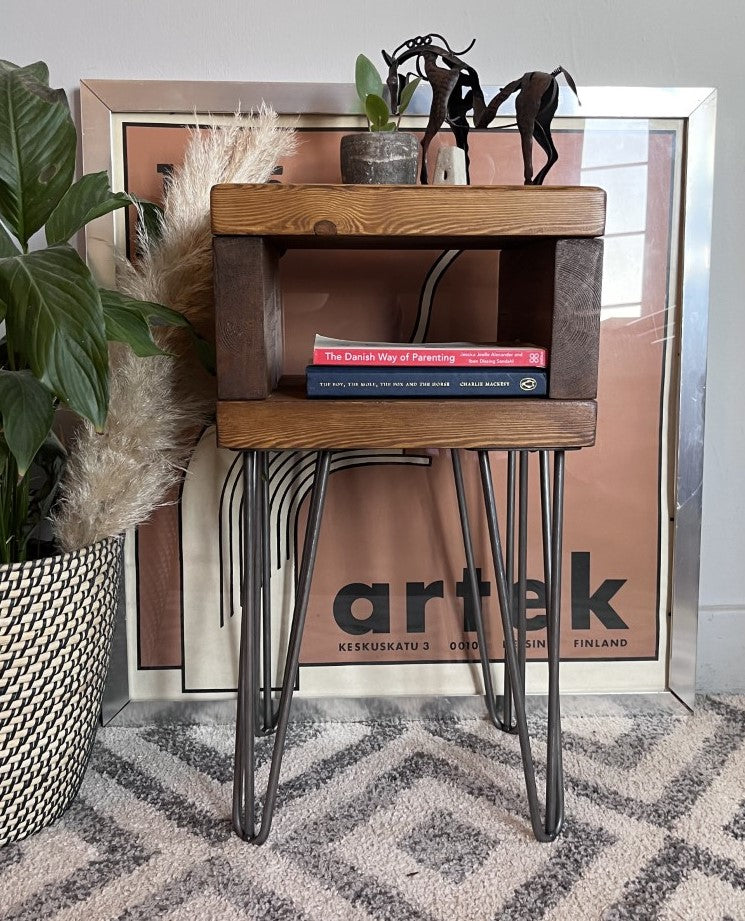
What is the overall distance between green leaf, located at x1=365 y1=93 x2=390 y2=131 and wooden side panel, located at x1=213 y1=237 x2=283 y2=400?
9.7 inches

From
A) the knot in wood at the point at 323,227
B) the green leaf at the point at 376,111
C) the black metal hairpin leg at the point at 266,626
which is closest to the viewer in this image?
the knot in wood at the point at 323,227

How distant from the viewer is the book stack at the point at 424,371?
92 centimetres

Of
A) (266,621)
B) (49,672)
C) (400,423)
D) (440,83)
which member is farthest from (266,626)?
(440,83)

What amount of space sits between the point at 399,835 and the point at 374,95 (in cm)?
94

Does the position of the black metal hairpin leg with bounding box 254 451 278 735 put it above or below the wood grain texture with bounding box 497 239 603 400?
below

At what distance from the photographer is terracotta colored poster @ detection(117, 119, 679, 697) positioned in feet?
4.06

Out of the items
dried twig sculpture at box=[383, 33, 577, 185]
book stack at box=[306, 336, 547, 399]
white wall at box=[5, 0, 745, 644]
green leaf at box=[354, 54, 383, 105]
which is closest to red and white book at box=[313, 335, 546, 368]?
book stack at box=[306, 336, 547, 399]

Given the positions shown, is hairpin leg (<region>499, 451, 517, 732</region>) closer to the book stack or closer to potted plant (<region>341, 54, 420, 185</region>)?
the book stack

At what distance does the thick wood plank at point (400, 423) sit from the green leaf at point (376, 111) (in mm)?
380

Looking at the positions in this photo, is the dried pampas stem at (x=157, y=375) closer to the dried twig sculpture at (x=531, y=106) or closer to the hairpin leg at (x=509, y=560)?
the dried twig sculpture at (x=531, y=106)

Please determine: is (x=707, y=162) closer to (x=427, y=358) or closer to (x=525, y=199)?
(x=525, y=199)

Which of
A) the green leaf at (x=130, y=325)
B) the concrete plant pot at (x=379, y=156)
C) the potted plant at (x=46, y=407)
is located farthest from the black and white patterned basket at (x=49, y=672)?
the concrete plant pot at (x=379, y=156)

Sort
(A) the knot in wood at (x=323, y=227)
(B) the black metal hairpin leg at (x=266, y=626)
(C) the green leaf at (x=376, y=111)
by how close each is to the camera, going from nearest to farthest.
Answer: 1. (A) the knot in wood at (x=323, y=227)
2. (C) the green leaf at (x=376, y=111)
3. (B) the black metal hairpin leg at (x=266, y=626)

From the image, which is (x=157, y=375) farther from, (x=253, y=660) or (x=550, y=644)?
(x=550, y=644)
